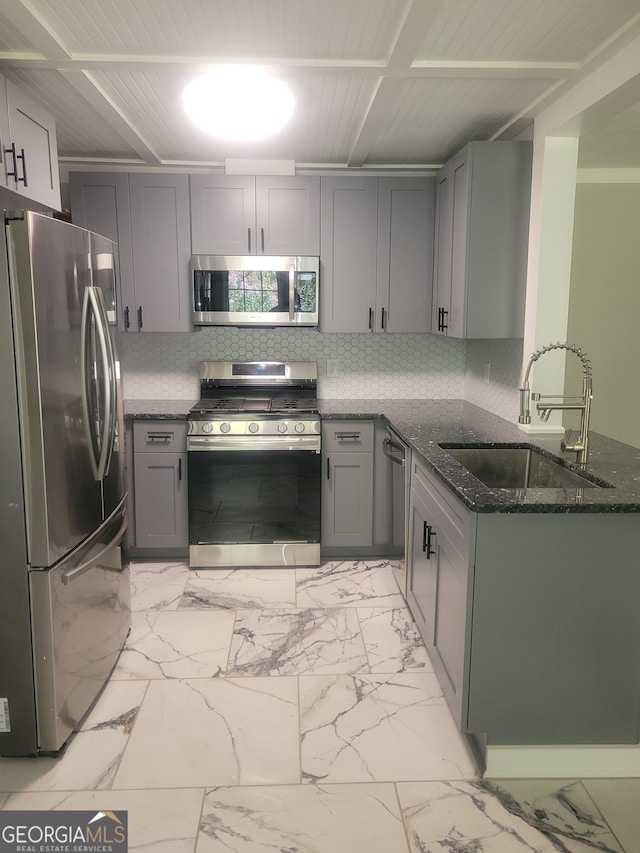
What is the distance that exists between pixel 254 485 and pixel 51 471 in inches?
70.3

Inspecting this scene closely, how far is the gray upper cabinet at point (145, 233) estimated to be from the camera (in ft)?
12.6

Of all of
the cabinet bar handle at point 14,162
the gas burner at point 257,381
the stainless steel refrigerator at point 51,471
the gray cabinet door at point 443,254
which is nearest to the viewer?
the stainless steel refrigerator at point 51,471

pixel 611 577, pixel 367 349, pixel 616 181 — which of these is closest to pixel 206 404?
pixel 367 349

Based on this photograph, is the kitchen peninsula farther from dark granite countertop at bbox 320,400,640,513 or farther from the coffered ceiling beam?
the coffered ceiling beam

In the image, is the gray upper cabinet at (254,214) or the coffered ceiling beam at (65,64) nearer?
the coffered ceiling beam at (65,64)

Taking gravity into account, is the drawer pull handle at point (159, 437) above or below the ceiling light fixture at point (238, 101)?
below

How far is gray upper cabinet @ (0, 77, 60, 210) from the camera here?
2412 millimetres

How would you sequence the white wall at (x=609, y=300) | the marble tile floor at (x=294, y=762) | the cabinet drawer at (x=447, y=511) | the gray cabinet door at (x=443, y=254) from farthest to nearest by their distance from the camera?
1. the white wall at (x=609, y=300)
2. the gray cabinet door at (x=443, y=254)
3. the cabinet drawer at (x=447, y=511)
4. the marble tile floor at (x=294, y=762)

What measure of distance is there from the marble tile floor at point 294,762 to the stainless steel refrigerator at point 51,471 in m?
0.23

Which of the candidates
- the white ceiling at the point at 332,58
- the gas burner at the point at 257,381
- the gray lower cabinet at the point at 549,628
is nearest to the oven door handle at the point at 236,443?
the gas burner at the point at 257,381

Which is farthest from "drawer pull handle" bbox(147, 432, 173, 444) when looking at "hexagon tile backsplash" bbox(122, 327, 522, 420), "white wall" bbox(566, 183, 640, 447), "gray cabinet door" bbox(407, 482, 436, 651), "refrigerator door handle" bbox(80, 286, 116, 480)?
"white wall" bbox(566, 183, 640, 447)

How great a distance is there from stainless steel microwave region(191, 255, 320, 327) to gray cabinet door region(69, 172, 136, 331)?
441mm

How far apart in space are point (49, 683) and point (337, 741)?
1008 mm

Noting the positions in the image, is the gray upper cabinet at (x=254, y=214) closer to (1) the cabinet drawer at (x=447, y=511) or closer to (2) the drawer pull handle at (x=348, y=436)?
(2) the drawer pull handle at (x=348, y=436)
